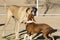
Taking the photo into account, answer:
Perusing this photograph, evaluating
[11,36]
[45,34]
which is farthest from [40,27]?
[11,36]

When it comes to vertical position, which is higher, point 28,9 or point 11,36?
point 28,9

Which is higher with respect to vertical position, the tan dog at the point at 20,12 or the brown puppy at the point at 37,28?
the tan dog at the point at 20,12

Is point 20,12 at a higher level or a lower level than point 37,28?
higher

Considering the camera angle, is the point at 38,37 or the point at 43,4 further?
the point at 43,4

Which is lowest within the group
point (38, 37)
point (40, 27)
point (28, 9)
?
point (38, 37)

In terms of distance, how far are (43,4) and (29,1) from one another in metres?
1.85

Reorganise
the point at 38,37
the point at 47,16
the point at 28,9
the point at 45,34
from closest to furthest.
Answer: the point at 45,34 → the point at 28,9 → the point at 38,37 → the point at 47,16

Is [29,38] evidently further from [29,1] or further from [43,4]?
[29,1]

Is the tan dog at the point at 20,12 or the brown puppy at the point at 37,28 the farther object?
the tan dog at the point at 20,12

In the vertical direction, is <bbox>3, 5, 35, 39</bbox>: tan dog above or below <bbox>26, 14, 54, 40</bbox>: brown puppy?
above

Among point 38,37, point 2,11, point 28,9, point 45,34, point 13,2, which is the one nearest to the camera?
point 45,34

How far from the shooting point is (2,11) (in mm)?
16906

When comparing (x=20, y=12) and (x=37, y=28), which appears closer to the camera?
(x=37, y=28)

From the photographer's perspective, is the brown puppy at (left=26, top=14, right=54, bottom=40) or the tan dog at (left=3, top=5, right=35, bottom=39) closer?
the brown puppy at (left=26, top=14, right=54, bottom=40)
